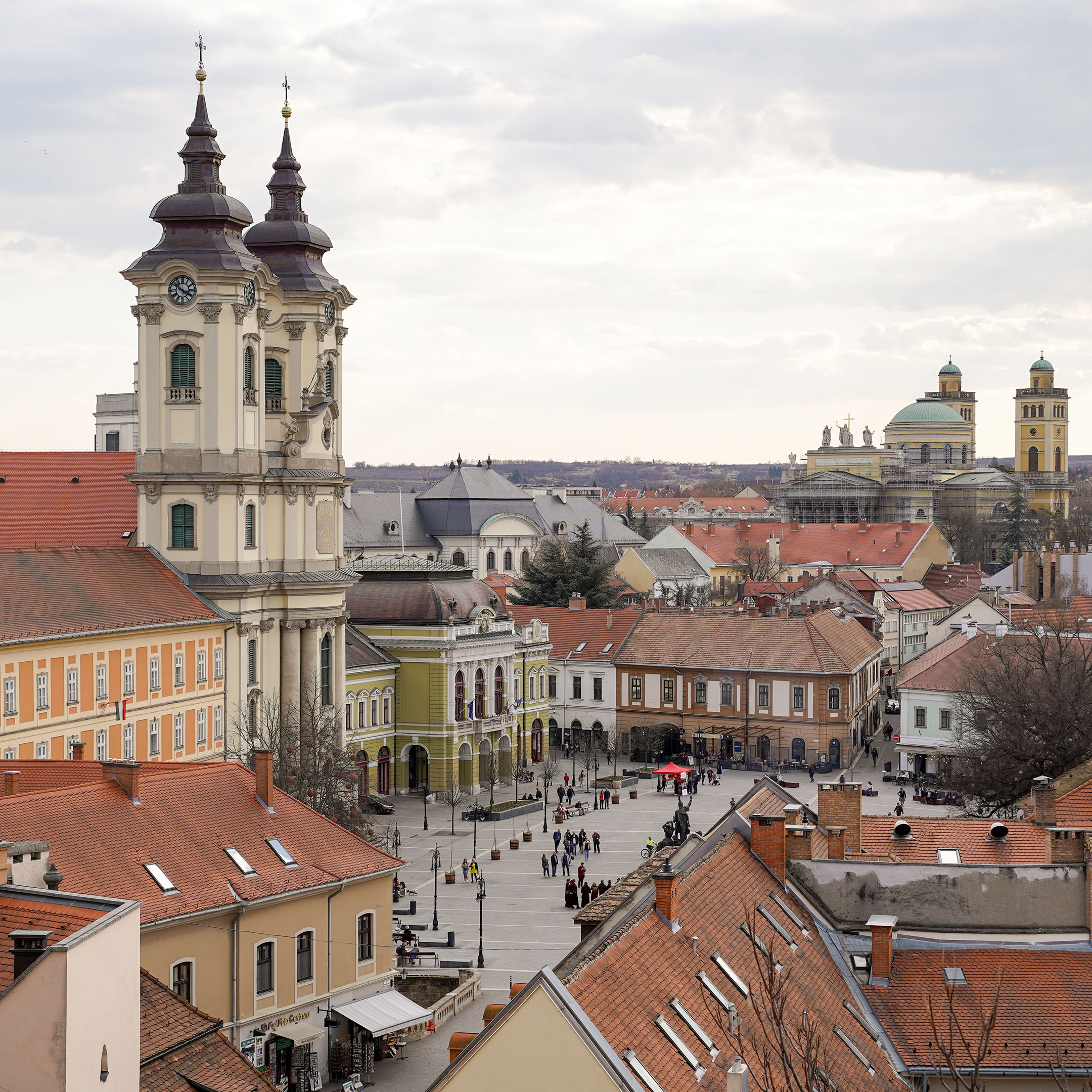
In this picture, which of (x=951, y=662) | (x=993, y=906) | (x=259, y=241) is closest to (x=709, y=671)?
(x=951, y=662)

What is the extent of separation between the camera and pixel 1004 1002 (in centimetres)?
2747

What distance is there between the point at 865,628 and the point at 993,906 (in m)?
68.1

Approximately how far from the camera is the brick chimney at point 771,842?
1192 inches

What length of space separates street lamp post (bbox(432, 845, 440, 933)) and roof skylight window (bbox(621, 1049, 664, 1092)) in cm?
2919

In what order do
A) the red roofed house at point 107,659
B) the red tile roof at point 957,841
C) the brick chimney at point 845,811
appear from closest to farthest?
1. the red tile roof at point 957,841
2. the brick chimney at point 845,811
3. the red roofed house at point 107,659

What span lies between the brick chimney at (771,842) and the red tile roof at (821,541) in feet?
375

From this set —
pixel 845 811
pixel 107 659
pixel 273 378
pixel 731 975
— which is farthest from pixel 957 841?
pixel 273 378

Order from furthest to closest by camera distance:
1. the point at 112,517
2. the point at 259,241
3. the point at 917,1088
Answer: the point at 259,241 → the point at 112,517 → the point at 917,1088

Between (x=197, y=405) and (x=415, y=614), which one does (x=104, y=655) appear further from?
(x=415, y=614)

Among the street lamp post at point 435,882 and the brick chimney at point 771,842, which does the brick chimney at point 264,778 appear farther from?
the street lamp post at point 435,882

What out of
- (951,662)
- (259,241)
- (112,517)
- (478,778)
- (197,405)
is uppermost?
(259,241)

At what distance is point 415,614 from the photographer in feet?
252

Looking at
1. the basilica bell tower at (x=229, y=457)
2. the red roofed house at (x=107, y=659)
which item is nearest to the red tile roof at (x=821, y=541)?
the basilica bell tower at (x=229, y=457)

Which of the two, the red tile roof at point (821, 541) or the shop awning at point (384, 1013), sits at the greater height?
the red tile roof at point (821, 541)
